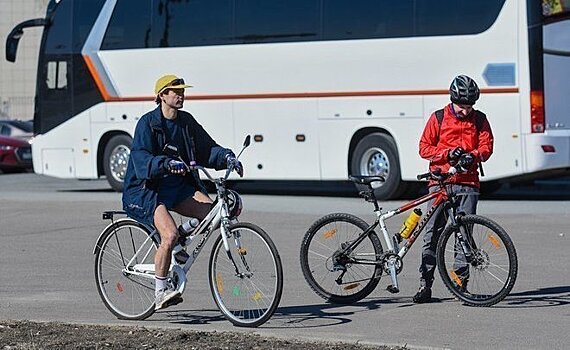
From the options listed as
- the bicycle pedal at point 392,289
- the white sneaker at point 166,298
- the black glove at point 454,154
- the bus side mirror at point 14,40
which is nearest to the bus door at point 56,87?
the bus side mirror at point 14,40

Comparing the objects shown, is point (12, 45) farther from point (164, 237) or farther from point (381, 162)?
point (164, 237)

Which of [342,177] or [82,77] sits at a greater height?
[82,77]

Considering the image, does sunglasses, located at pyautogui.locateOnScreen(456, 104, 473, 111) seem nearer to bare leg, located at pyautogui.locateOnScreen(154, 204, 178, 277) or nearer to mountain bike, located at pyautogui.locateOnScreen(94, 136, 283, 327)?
mountain bike, located at pyautogui.locateOnScreen(94, 136, 283, 327)

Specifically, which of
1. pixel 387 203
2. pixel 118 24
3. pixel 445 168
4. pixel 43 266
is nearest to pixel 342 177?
pixel 387 203

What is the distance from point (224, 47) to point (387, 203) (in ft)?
13.1

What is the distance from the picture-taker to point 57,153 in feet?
84.7

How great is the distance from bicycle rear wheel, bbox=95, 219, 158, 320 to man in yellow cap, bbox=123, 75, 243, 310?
17 cm

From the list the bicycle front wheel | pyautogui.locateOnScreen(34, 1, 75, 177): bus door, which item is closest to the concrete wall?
pyautogui.locateOnScreen(34, 1, 75, 177): bus door

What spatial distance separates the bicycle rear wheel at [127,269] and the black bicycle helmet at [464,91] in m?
2.61

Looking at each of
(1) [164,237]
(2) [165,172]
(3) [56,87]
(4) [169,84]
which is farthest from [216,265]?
(3) [56,87]

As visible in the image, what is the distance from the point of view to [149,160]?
385 inches

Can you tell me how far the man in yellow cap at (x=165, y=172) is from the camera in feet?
32.3

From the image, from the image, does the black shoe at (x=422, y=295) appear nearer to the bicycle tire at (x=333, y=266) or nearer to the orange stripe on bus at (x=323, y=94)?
the bicycle tire at (x=333, y=266)

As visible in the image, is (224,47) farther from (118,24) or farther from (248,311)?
(248,311)
